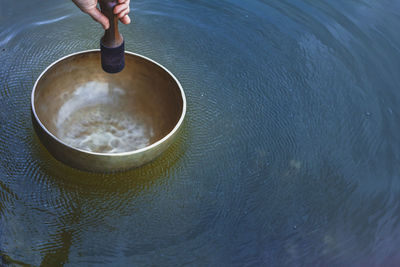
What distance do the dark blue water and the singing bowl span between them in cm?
12

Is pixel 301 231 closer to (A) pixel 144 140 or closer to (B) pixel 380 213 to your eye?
(B) pixel 380 213

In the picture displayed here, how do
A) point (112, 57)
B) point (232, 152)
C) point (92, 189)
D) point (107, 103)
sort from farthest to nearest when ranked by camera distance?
1. point (107, 103)
2. point (232, 152)
3. point (92, 189)
4. point (112, 57)

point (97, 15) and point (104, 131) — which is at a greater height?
point (97, 15)

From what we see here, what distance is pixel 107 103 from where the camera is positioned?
1925 mm

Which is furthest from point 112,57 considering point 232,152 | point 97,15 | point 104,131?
point 232,152

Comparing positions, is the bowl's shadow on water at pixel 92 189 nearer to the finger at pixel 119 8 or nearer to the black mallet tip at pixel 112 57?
the black mallet tip at pixel 112 57

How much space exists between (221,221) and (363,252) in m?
0.51

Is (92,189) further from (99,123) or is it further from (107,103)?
(107,103)

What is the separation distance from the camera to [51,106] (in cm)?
177

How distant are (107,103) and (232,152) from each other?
61 centimetres

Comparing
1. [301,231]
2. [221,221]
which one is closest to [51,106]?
[221,221]

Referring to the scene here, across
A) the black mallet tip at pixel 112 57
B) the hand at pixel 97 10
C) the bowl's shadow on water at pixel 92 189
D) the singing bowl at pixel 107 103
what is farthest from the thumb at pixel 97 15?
the bowl's shadow on water at pixel 92 189

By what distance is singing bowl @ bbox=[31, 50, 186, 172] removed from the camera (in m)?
1.73

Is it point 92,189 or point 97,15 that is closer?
point 97,15
